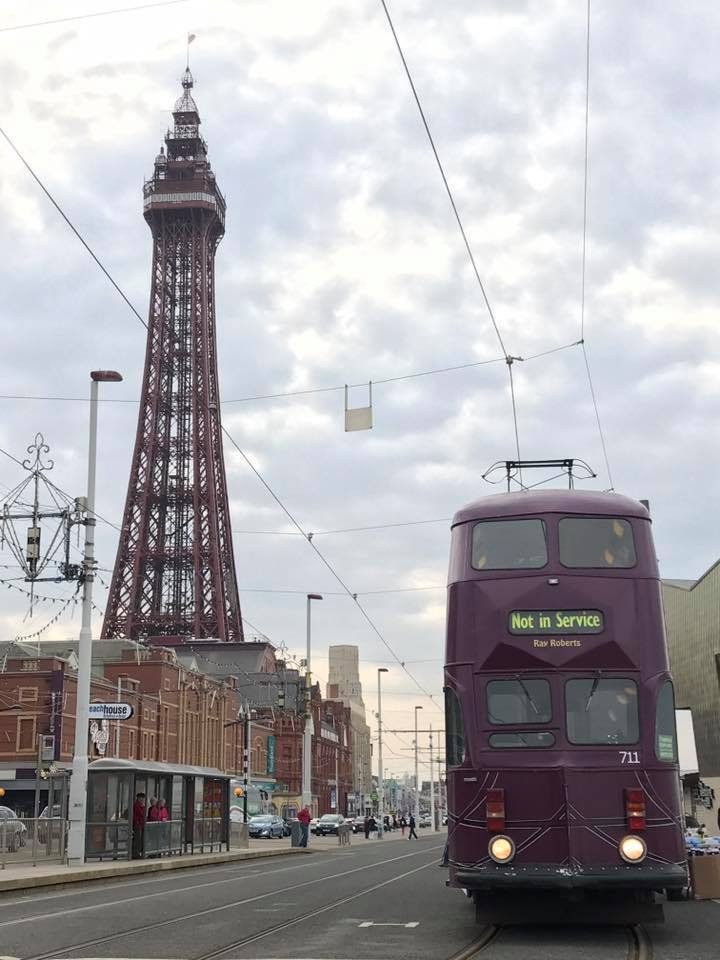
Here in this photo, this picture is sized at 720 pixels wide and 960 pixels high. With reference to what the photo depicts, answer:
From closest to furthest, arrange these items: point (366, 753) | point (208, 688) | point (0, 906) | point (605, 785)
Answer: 1. point (605, 785)
2. point (0, 906)
3. point (208, 688)
4. point (366, 753)

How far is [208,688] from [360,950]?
69.6 meters

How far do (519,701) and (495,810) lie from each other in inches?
46.4

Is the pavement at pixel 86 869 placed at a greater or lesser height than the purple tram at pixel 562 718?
lesser

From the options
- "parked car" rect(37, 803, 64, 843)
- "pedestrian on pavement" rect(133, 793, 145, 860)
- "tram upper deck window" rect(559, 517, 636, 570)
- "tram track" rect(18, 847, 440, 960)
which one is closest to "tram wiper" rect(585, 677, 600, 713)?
A: "tram upper deck window" rect(559, 517, 636, 570)

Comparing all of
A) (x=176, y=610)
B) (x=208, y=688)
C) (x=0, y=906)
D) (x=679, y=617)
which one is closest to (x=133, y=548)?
(x=176, y=610)

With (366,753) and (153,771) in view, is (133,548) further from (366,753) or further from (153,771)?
(153,771)

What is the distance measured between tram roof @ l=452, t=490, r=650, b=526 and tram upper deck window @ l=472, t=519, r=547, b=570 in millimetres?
142

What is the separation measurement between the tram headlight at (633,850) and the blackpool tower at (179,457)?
94.0 metres

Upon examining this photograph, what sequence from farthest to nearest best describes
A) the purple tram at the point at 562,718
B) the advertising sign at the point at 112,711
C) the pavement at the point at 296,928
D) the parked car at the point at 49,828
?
the advertising sign at the point at 112,711, the parked car at the point at 49,828, the purple tram at the point at 562,718, the pavement at the point at 296,928

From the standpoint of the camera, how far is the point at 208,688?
79.9 metres

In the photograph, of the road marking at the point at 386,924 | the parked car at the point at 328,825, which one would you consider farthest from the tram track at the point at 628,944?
the parked car at the point at 328,825

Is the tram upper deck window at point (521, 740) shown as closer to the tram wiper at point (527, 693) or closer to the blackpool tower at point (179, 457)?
the tram wiper at point (527, 693)

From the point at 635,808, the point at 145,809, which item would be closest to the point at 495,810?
the point at 635,808

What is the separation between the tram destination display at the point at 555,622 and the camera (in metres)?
12.9
